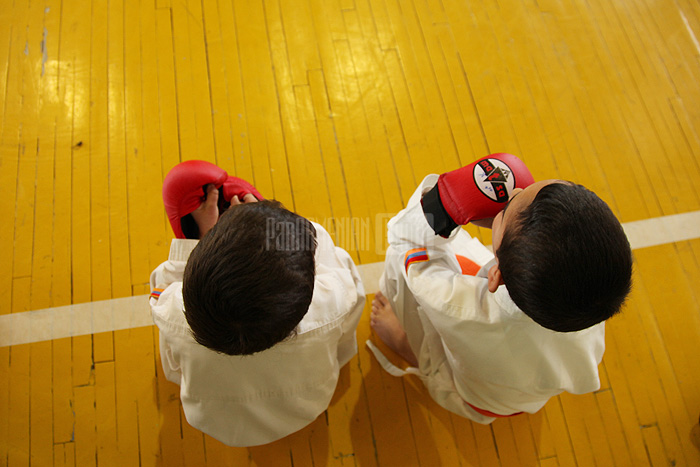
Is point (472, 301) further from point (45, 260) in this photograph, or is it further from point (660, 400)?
point (45, 260)

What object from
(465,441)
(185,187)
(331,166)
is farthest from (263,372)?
(331,166)

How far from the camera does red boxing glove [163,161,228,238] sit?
1336mm

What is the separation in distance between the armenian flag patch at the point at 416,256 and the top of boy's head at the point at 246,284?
426 millimetres

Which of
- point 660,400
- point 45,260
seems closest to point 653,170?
point 660,400

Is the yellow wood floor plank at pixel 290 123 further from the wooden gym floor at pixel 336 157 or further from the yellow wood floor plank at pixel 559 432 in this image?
the yellow wood floor plank at pixel 559 432

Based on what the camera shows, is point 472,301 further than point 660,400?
No

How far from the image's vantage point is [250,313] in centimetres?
80

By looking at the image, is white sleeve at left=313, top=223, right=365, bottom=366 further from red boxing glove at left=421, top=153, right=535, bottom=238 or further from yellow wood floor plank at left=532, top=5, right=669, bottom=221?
yellow wood floor plank at left=532, top=5, right=669, bottom=221

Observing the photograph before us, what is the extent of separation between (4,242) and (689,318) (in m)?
3.14

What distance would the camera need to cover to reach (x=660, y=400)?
1730 millimetres

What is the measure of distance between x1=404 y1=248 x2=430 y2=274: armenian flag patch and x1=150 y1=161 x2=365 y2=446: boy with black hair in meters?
0.19

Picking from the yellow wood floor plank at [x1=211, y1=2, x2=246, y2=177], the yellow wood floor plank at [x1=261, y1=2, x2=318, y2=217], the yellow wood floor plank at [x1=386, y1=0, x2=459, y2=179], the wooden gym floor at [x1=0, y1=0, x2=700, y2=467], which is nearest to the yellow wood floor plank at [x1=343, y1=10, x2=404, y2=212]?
the wooden gym floor at [x1=0, y1=0, x2=700, y2=467]

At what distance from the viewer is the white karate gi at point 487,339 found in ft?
3.29

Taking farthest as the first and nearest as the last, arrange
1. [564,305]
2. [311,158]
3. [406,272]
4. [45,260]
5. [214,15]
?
[214,15] < [311,158] < [45,260] < [406,272] < [564,305]
